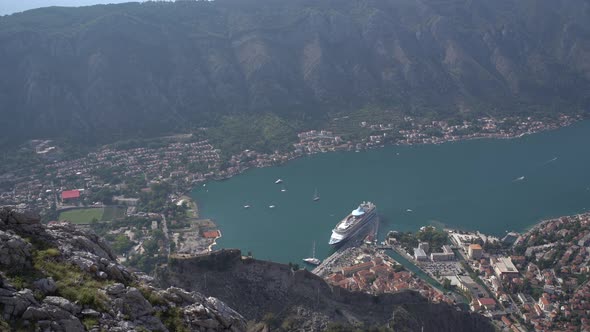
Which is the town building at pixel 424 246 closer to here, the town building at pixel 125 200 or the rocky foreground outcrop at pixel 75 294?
the town building at pixel 125 200

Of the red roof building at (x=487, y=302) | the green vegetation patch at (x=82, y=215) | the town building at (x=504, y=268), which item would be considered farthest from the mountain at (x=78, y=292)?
the green vegetation patch at (x=82, y=215)

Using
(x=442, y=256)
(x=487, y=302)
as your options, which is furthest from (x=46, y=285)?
(x=442, y=256)

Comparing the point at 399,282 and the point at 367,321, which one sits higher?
the point at 367,321

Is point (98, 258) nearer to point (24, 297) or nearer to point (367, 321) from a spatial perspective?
point (24, 297)

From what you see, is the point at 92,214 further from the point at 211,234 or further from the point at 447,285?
the point at 447,285

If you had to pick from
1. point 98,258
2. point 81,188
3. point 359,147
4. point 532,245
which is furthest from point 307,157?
point 98,258

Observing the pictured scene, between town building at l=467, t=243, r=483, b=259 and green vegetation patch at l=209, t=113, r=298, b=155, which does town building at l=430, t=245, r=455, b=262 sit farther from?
green vegetation patch at l=209, t=113, r=298, b=155

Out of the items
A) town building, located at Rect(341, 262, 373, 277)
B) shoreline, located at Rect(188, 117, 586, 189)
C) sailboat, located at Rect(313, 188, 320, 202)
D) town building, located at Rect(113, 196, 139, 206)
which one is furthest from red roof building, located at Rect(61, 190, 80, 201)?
town building, located at Rect(341, 262, 373, 277)
